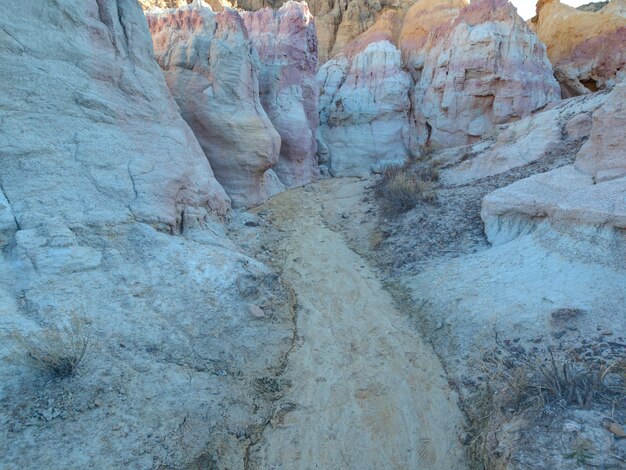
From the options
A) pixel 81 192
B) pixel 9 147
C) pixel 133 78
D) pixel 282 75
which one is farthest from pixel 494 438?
pixel 282 75

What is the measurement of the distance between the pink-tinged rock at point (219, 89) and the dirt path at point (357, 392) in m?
3.12

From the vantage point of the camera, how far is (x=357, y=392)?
3.67 m

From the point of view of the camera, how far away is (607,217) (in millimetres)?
4078

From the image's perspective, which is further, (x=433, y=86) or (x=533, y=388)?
(x=433, y=86)

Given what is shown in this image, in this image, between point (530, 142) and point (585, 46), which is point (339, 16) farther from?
point (530, 142)

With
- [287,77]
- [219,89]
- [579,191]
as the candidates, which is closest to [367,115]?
[287,77]

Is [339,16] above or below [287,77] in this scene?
above

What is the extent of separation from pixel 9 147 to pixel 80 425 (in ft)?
9.60

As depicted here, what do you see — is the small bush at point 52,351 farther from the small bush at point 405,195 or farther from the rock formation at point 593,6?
the rock formation at point 593,6

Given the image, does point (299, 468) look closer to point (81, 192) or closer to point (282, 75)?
point (81, 192)

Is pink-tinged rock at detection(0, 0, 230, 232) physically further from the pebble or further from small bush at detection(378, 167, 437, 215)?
small bush at detection(378, 167, 437, 215)

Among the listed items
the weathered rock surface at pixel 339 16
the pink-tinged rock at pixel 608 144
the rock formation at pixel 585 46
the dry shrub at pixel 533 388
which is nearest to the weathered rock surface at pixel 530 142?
the pink-tinged rock at pixel 608 144

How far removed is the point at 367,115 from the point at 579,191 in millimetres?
9899

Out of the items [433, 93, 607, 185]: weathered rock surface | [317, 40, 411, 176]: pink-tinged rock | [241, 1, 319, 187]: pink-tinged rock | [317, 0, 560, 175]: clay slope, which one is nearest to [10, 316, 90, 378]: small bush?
[433, 93, 607, 185]: weathered rock surface
